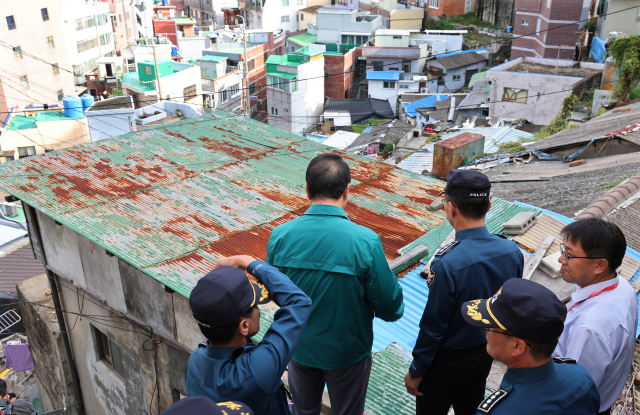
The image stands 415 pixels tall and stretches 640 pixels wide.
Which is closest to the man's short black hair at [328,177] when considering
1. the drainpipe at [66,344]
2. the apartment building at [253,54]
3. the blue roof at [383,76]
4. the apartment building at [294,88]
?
the drainpipe at [66,344]

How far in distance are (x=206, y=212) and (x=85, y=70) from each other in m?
45.0

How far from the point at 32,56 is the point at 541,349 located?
1526 inches

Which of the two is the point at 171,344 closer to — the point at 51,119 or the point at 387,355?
the point at 387,355

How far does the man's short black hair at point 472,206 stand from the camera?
3145 mm

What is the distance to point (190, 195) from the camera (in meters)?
7.55

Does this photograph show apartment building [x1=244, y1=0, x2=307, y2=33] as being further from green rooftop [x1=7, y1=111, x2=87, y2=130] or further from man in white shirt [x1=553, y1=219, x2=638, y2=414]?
man in white shirt [x1=553, y1=219, x2=638, y2=414]

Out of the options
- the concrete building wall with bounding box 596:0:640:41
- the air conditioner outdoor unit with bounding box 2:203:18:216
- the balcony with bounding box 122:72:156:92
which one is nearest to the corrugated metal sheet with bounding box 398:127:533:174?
the concrete building wall with bounding box 596:0:640:41

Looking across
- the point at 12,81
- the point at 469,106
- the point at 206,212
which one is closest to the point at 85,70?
the point at 12,81

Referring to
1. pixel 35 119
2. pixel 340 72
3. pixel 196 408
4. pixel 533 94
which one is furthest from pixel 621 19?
pixel 196 408

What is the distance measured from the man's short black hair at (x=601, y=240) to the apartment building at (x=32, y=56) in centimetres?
3378

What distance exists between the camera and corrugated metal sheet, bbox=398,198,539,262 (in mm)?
6246

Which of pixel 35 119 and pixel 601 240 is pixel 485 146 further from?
pixel 35 119

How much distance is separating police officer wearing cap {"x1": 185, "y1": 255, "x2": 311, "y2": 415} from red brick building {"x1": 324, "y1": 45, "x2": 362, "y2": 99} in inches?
1517

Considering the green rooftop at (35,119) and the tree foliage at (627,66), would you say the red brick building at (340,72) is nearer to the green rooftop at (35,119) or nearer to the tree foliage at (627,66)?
the green rooftop at (35,119)
